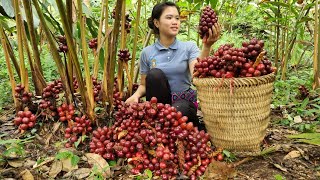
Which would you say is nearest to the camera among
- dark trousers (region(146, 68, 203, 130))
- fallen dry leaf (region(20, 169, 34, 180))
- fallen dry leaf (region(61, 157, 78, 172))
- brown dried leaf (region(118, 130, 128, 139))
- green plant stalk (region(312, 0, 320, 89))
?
fallen dry leaf (region(20, 169, 34, 180))

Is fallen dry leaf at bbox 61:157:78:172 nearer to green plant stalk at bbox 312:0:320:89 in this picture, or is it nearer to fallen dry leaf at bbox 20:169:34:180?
fallen dry leaf at bbox 20:169:34:180

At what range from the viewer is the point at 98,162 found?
1682mm

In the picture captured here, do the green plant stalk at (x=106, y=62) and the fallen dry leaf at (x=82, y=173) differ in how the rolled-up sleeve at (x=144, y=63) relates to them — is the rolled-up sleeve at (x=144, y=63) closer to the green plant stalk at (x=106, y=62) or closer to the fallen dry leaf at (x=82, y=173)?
the green plant stalk at (x=106, y=62)

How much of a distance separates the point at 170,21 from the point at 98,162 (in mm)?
1064

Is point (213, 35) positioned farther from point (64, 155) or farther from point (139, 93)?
point (64, 155)

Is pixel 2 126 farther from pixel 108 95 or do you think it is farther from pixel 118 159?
pixel 118 159

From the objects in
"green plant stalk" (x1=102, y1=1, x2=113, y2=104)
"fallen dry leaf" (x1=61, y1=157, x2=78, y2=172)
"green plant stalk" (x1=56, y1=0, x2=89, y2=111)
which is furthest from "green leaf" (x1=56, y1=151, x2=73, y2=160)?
"green plant stalk" (x1=102, y1=1, x2=113, y2=104)

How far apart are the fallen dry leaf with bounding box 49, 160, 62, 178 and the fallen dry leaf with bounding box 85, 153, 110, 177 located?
0.47 feet

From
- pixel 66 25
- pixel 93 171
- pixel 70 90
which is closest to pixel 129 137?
pixel 93 171

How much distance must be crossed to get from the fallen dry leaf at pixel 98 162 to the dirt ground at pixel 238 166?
0.09 ft

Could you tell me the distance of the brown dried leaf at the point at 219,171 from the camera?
155cm

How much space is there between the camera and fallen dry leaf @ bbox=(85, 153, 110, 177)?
1618mm

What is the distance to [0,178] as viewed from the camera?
150 cm

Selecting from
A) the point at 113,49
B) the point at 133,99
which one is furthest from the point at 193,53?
the point at 113,49
